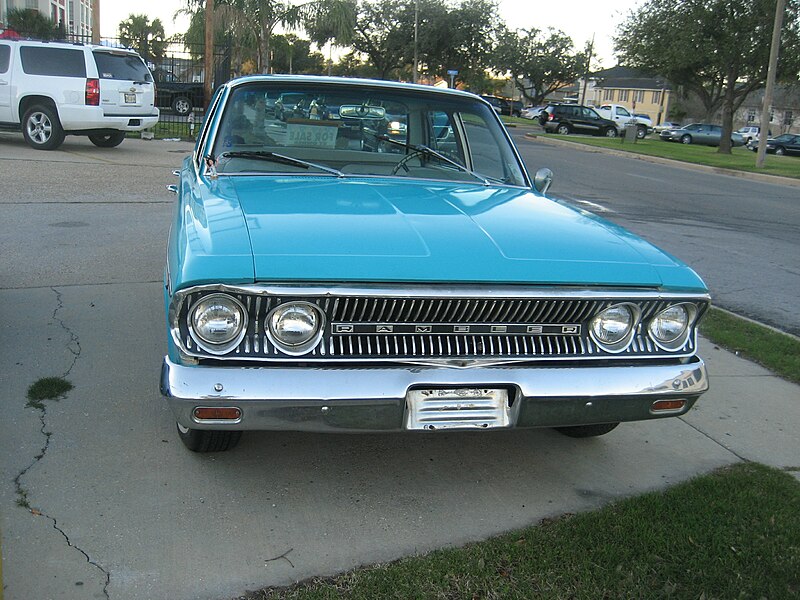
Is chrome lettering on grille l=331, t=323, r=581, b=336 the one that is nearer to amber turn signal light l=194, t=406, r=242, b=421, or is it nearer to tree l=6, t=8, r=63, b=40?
amber turn signal light l=194, t=406, r=242, b=421

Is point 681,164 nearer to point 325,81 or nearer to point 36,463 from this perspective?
point 325,81

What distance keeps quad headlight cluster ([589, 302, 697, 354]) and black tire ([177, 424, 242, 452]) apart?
1.60 metres

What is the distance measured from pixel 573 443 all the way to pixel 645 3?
32.4 meters

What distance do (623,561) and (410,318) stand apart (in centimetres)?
120

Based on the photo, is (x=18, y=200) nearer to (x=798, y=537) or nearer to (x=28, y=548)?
(x=28, y=548)

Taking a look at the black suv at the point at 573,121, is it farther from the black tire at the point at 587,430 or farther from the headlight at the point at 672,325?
the headlight at the point at 672,325

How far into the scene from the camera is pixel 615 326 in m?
3.26

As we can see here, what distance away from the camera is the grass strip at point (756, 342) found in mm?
5414

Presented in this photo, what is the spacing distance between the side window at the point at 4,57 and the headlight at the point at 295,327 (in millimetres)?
13302

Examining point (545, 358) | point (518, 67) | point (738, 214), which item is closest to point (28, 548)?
point (545, 358)

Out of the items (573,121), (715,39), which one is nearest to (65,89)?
(715,39)

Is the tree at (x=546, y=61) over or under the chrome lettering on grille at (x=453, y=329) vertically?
over

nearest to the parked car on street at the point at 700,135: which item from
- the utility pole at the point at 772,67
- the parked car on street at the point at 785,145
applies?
the parked car on street at the point at 785,145

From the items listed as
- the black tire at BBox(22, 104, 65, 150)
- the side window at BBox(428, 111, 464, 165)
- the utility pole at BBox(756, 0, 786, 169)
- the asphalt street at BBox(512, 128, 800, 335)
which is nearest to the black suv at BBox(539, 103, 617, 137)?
the utility pole at BBox(756, 0, 786, 169)
